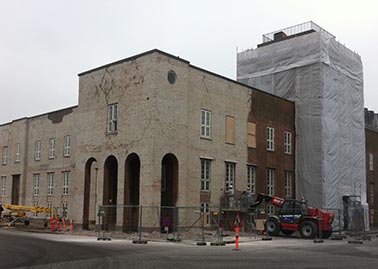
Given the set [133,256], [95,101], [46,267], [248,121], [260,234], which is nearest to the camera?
[46,267]

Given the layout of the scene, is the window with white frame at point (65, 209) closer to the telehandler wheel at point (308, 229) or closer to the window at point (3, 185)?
the window at point (3, 185)

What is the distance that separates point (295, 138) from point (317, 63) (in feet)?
21.6

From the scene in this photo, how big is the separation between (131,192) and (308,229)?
11696 millimetres

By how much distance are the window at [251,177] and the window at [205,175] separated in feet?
15.2

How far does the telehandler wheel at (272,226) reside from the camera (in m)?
33.3

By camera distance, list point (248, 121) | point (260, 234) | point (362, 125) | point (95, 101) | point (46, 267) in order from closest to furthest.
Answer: point (46, 267) → point (260, 234) → point (95, 101) → point (248, 121) → point (362, 125)

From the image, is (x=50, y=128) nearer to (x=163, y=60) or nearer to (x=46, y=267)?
(x=163, y=60)

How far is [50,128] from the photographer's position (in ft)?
159

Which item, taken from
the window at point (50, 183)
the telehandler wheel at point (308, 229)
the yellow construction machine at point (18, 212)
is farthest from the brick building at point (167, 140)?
the telehandler wheel at point (308, 229)

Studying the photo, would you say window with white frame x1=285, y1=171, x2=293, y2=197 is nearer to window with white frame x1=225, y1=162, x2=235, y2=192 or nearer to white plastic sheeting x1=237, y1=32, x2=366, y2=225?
white plastic sheeting x1=237, y1=32, x2=366, y2=225

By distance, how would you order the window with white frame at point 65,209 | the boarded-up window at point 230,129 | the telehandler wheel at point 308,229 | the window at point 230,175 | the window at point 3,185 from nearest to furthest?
the telehandler wheel at point 308,229
the window at point 230,175
the boarded-up window at point 230,129
the window with white frame at point 65,209
the window at point 3,185

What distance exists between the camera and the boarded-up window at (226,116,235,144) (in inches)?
1486

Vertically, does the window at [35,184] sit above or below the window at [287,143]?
below

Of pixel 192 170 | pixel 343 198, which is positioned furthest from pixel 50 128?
pixel 343 198
